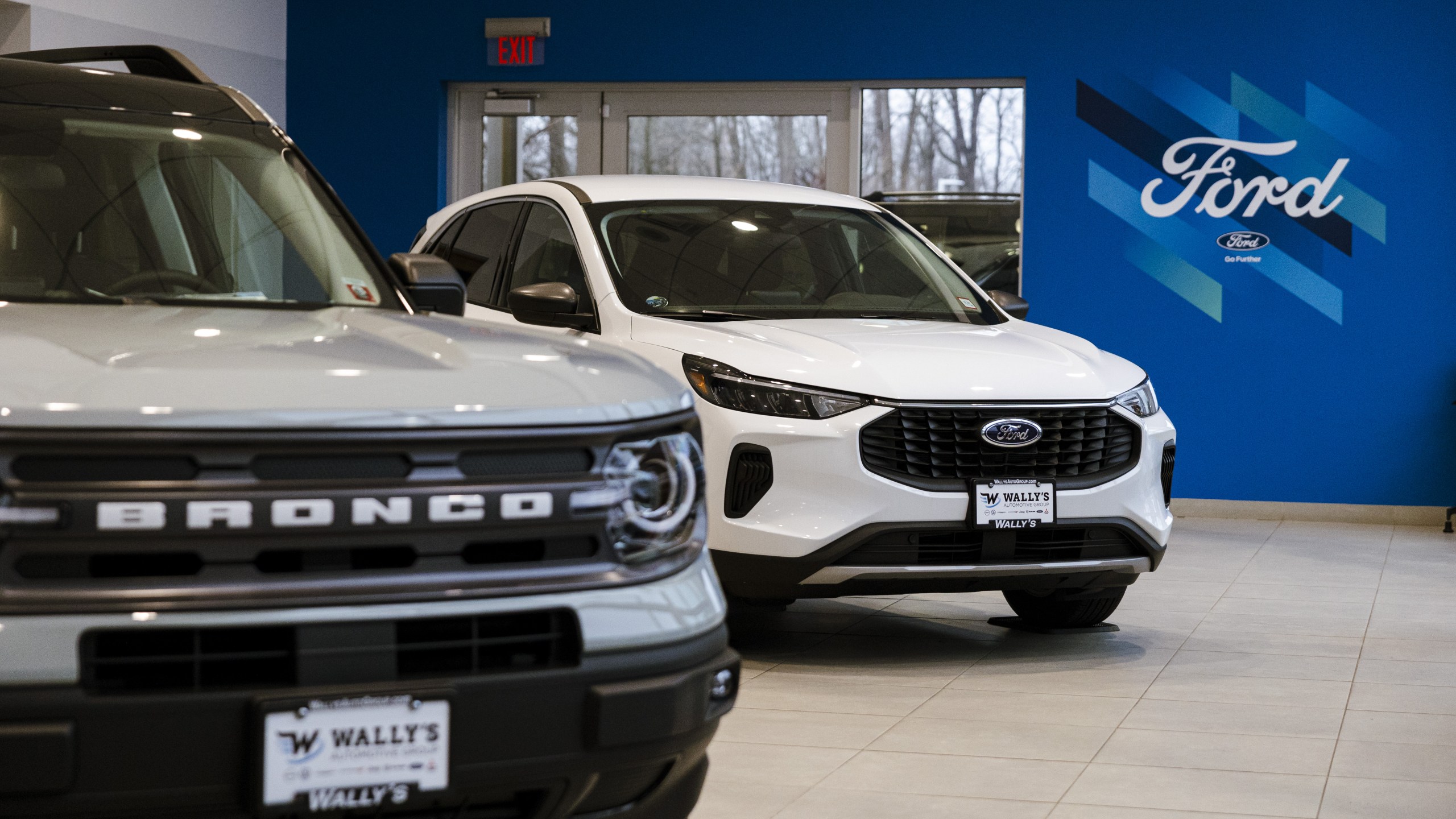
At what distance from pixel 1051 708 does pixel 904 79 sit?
21.3ft

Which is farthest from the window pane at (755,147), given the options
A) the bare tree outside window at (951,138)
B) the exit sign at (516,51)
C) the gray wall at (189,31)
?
the gray wall at (189,31)

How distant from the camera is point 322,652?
192 cm

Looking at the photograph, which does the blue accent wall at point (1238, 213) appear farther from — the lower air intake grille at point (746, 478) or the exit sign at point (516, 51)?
the lower air intake grille at point (746, 478)

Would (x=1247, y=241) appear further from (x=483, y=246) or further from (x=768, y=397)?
(x=768, y=397)

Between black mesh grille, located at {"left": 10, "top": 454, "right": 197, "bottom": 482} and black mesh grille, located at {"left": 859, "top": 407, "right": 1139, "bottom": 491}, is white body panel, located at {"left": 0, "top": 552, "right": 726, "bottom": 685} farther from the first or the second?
black mesh grille, located at {"left": 859, "top": 407, "right": 1139, "bottom": 491}

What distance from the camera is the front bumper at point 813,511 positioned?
470cm

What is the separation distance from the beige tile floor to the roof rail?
2.17 meters

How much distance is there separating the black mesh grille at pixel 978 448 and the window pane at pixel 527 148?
6.62 meters

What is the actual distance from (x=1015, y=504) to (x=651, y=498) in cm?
277

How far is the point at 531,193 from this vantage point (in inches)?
243

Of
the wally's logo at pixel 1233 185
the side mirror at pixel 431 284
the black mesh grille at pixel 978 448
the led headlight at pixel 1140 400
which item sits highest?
the wally's logo at pixel 1233 185

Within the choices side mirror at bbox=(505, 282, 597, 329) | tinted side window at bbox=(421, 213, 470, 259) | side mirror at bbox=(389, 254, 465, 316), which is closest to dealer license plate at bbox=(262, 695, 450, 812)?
side mirror at bbox=(389, 254, 465, 316)

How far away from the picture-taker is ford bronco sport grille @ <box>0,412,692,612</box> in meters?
1.83

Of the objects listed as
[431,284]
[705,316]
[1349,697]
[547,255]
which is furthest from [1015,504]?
[431,284]
